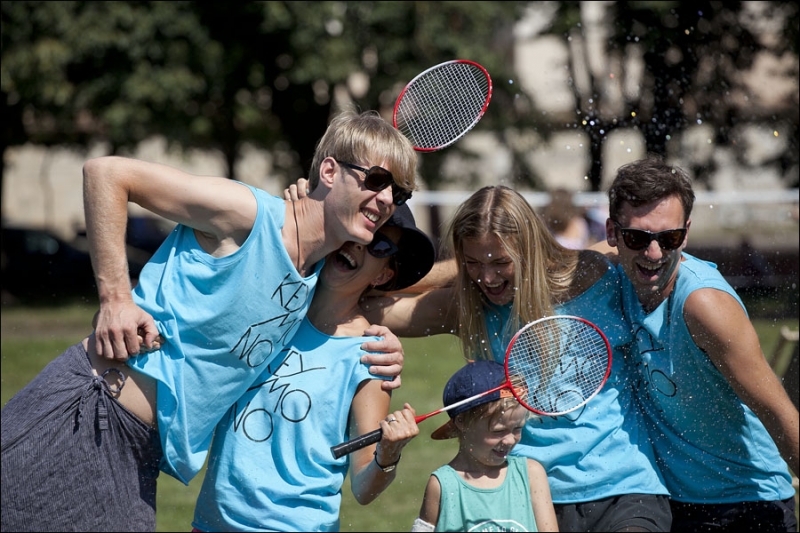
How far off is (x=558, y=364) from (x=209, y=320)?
1323 mm

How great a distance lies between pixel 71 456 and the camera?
3.06 m

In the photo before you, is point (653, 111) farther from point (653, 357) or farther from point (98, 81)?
point (653, 357)

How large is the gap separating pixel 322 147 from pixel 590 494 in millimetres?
1649

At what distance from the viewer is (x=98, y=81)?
14609 millimetres

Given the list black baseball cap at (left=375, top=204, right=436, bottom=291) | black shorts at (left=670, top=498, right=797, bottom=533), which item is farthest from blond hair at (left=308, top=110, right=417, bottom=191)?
black shorts at (left=670, top=498, right=797, bottom=533)

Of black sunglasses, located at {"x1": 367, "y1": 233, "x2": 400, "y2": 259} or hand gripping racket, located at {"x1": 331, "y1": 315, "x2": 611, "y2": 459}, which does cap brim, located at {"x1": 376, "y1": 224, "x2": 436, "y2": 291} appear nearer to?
black sunglasses, located at {"x1": 367, "y1": 233, "x2": 400, "y2": 259}

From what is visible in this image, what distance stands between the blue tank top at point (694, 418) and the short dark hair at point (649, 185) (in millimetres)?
265

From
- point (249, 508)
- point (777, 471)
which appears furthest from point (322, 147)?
point (777, 471)

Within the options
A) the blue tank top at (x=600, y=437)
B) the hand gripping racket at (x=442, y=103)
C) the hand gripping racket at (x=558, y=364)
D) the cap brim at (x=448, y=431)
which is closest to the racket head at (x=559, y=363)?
the hand gripping racket at (x=558, y=364)

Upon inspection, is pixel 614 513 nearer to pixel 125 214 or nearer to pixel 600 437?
pixel 600 437

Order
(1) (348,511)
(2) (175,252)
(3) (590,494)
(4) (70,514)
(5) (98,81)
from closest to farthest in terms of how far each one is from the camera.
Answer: (4) (70,514)
(2) (175,252)
(3) (590,494)
(1) (348,511)
(5) (98,81)

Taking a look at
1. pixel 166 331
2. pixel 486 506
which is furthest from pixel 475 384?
pixel 166 331

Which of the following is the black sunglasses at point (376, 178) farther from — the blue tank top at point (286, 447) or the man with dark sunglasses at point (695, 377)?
the man with dark sunglasses at point (695, 377)

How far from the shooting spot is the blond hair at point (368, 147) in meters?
3.26
